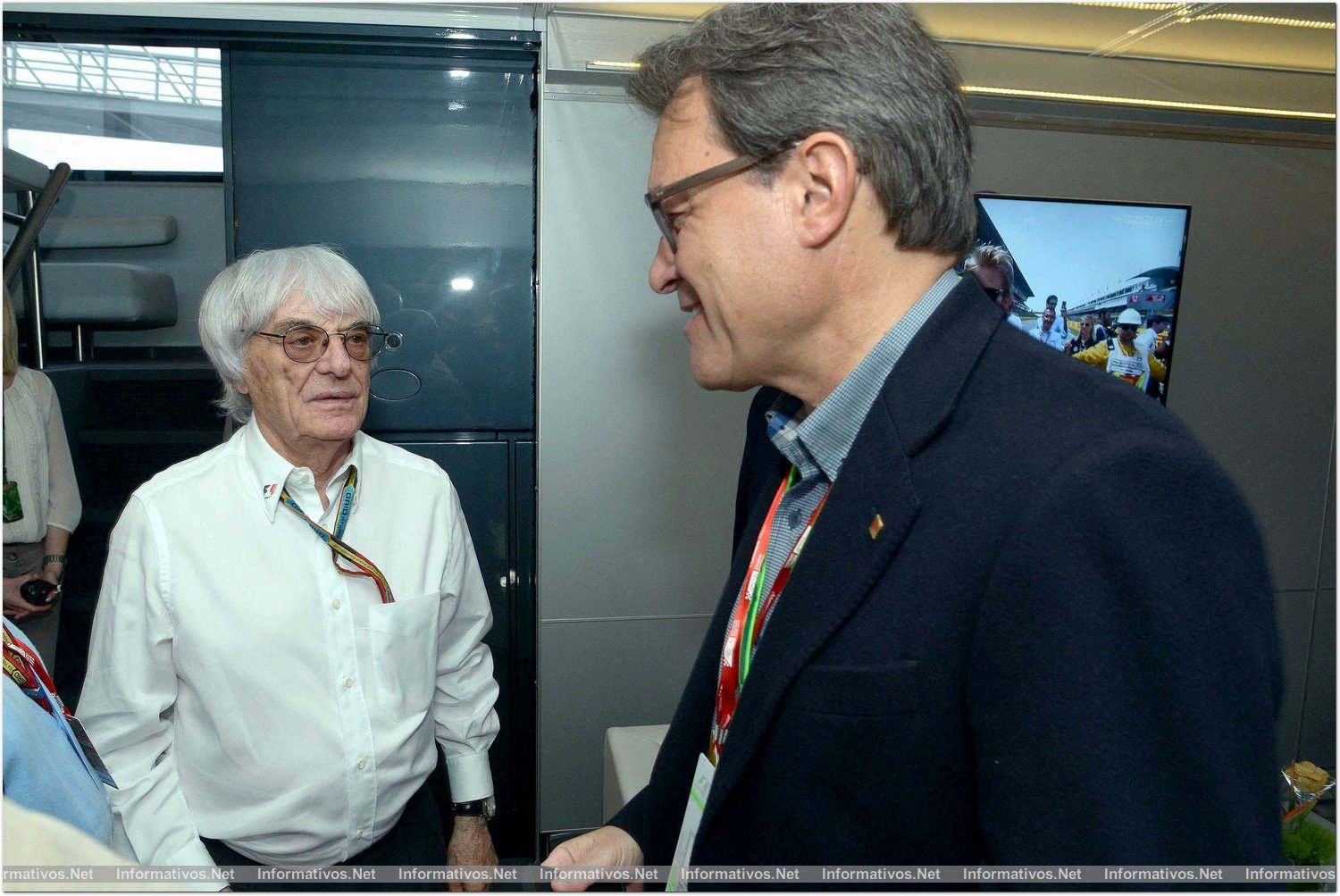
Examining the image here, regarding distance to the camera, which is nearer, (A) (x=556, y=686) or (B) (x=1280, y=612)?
(A) (x=556, y=686)

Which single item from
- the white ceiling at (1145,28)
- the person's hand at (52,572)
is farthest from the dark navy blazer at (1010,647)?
the person's hand at (52,572)

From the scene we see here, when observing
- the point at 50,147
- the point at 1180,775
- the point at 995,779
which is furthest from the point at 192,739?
the point at 50,147

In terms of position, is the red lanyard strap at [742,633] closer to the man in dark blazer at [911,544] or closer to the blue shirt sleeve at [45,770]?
the man in dark blazer at [911,544]

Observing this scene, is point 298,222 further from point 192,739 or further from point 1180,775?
point 1180,775

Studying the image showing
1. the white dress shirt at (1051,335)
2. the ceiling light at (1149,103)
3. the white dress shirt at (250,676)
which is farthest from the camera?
the white dress shirt at (1051,335)

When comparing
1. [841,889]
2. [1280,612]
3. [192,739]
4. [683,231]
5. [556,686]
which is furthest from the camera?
[1280,612]

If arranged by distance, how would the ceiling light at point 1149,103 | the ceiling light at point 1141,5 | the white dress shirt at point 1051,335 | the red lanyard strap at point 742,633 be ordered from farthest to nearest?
1. the white dress shirt at point 1051,335
2. the ceiling light at point 1149,103
3. the ceiling light at point 1141,5
4. the red lanyard strap at point 742,633

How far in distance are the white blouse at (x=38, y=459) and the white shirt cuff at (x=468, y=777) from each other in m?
1.56

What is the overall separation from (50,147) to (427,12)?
46.9 inches

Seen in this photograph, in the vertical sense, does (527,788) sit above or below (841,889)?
below

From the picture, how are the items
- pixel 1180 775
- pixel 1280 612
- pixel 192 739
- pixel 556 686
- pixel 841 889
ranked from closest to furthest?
pixel 1180 775 → pixel 841 889 → pixel 192 739 → pixel 556 686 → pixel 1280 612

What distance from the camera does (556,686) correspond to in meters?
2.74

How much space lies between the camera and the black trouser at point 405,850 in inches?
61.9

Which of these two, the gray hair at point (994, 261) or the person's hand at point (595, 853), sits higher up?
the gray hair at point (994, 261)
